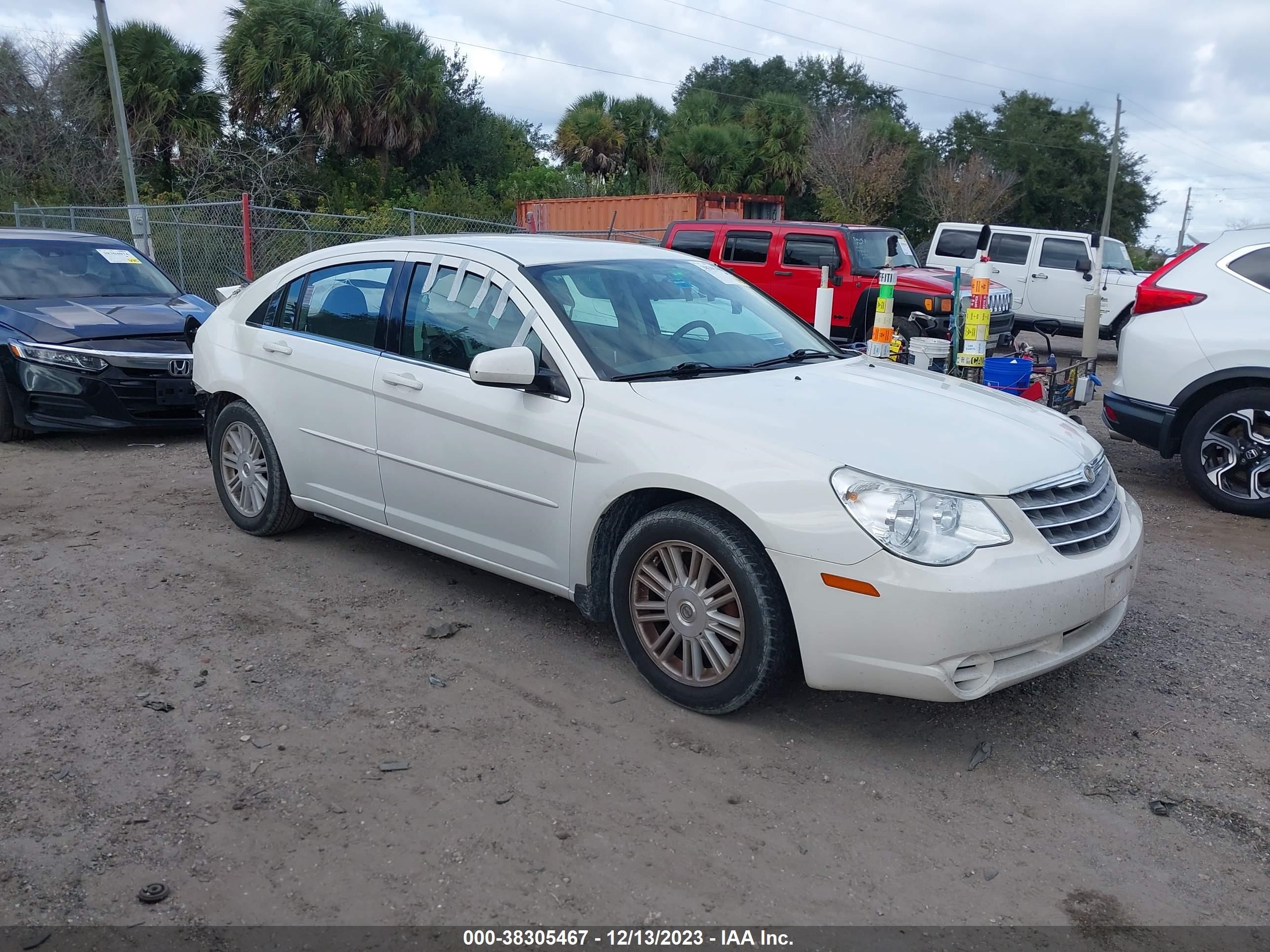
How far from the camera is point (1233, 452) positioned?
21.9ft

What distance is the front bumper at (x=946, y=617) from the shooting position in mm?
3279

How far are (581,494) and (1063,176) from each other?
49.5 m

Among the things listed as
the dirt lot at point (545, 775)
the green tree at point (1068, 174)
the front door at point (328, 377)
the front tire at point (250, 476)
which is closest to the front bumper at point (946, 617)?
the dirt lot at point (545, 775)

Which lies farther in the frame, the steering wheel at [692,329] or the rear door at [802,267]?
the rear door at [802,267]

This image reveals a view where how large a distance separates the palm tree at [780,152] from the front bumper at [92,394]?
112 feet

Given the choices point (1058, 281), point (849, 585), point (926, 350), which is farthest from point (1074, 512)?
point (1058, 281)

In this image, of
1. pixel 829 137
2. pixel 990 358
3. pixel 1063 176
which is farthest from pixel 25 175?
pixel 1063 176

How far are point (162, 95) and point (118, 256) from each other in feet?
69.8

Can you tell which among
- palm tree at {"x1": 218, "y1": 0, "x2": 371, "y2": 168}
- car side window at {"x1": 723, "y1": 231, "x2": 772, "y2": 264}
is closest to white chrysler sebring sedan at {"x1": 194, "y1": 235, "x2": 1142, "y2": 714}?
car side window at {"x1": 723, "y1": 231, "x2": 772, "y2": 264}

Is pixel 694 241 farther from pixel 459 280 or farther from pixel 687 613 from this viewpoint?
pixel 687 613

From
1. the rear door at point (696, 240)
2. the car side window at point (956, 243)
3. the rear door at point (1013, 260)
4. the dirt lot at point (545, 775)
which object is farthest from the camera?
the car side window at point (956, 243)

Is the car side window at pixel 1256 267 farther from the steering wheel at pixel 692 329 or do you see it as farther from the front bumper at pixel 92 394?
the front bumper at pixel 92 394

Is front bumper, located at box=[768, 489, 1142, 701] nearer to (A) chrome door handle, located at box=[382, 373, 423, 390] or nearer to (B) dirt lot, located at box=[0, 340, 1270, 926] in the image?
(B) dirt lot, located at box=[0, 340, 1270, 926]

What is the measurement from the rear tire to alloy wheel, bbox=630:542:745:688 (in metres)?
6.46
